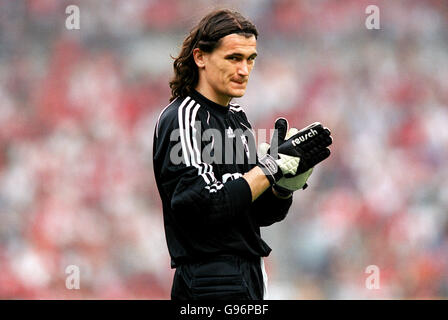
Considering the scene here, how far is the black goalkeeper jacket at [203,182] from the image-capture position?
106 inches

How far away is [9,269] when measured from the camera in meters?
6.38

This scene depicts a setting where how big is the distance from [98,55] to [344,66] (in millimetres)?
2149

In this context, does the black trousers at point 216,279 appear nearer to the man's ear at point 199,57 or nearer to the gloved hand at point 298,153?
the gloved hand at point 298,153

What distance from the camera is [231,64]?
2.88 m

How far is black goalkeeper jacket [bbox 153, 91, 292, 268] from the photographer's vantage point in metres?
2.69

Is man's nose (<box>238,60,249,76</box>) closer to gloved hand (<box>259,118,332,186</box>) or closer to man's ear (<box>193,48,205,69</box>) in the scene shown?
man's ear (<box>193,48,205,69</box>)

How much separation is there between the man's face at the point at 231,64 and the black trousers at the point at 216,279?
0.61m

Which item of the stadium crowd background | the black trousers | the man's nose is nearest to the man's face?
the man's nose

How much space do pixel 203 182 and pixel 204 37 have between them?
0.58 metres
